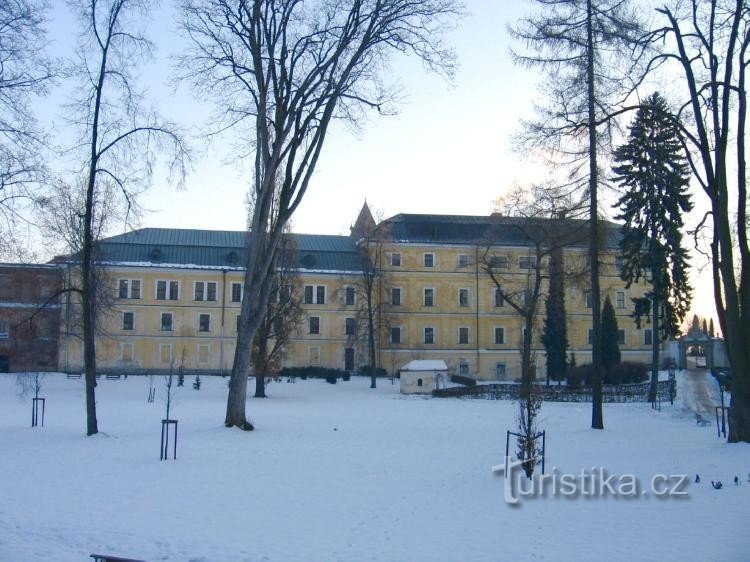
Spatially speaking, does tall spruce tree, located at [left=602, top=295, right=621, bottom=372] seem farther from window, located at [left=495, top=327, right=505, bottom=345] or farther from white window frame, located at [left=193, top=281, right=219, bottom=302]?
white window frame, located at [left=193, top=281, right=219, bottom=302]

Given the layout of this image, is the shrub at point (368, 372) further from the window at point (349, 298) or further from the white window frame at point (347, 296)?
the window at point (349, 298)

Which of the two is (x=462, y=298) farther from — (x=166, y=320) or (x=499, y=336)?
(x=166, y=320)

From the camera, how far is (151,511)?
9.57 metres

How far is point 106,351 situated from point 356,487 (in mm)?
46066

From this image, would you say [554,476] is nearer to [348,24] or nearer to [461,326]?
[348,24]

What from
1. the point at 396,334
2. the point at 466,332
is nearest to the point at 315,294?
the point at 396,334

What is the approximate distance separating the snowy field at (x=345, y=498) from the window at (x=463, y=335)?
1439 inches

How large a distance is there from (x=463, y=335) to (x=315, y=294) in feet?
40.9

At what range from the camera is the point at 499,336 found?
58.3 m

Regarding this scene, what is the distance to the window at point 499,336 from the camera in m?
58.2

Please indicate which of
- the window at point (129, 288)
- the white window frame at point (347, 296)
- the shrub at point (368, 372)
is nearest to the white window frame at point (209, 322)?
the window at point (129, 288)

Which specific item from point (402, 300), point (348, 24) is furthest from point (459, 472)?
point (402, 300)

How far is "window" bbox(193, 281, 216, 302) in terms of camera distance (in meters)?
→ 55.3

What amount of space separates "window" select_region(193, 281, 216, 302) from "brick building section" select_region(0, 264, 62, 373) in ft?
34.9
